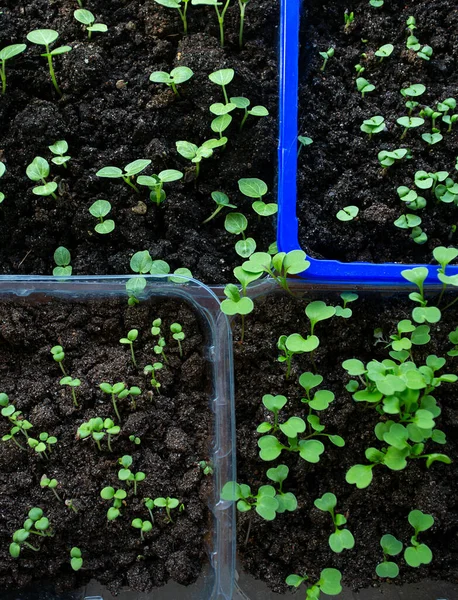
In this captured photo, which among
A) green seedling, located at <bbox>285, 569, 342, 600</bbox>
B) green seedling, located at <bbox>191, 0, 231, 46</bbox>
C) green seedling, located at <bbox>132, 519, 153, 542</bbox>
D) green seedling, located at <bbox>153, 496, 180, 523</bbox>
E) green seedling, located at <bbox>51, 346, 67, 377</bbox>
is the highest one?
green seedling, located at <bbox>191, 0, 231, 46</bbox>

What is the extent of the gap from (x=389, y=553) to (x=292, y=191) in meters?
0.72

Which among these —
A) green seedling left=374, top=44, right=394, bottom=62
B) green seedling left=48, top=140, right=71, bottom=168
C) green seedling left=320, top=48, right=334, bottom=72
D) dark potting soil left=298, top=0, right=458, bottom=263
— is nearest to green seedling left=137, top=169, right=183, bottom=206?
green seedling left=48, top=140, right=71, bottom=168

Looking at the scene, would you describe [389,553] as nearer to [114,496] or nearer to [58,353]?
[114,496]

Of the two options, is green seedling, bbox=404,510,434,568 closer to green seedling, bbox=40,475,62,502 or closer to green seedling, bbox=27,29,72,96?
green seedling, bbox=40,475,62,502

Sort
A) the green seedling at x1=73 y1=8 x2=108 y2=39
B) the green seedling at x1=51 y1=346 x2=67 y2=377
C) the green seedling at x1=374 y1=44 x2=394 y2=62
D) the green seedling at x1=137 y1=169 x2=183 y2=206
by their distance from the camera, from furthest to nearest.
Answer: the green seedling at x1=374 y1=44 x2=394 y2=62
the green seedling at x1=73 y1=8 x2=108 y2=39
the green seedling at x1=137 y1=169 x2=183 y2=206
the green seedling at x1=51 y1=346 x2=67 y2=377

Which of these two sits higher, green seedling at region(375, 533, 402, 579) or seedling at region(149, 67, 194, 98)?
seedling at region(149, 67, 194, 98)

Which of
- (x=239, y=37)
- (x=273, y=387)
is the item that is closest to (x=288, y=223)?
(x=273, y=387)

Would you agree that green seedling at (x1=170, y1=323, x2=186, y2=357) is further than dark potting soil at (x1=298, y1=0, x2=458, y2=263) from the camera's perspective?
No

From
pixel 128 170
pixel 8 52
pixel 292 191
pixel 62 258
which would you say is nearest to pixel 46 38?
pixel 8 52

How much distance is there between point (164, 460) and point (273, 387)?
0.26 metres

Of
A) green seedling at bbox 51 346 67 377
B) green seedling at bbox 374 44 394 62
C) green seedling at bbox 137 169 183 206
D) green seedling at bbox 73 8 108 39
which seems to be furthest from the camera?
green seedling at bbox 374 44 394 62

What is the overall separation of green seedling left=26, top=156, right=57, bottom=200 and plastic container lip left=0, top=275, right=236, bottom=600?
18cm

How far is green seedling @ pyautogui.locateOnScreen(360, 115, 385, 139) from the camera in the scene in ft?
4.42

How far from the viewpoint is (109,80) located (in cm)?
136
